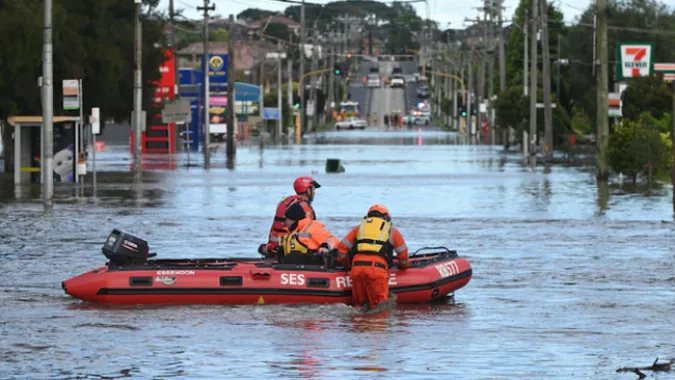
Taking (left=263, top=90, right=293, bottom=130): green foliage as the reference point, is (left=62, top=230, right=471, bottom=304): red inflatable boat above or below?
below

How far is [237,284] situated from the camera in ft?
62.0

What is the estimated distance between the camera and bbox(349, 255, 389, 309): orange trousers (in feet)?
60.0

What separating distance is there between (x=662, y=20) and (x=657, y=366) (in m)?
94.3

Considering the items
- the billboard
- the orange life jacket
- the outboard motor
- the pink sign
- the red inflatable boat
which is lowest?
the red inflatable boat

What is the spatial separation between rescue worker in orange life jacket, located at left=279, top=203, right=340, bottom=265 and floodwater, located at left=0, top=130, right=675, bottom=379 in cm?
84

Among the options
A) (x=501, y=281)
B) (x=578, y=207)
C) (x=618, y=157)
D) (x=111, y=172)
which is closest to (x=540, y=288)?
Answer: (x=501, y=281)

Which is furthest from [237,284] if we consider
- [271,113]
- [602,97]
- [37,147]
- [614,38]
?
[271,113]

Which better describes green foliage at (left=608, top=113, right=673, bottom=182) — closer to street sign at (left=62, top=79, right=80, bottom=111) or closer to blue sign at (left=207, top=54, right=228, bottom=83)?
street sign at (left=62, top=79, right=80, bottom=111)

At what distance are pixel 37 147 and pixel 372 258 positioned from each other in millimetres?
35724

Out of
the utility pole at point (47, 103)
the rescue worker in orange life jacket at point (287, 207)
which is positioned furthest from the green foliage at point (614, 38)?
the rescue worker in orange life jacket at point (287, 207)

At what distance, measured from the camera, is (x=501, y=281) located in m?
22.7

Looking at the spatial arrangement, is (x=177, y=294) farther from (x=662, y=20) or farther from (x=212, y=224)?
(x=662, y=20)

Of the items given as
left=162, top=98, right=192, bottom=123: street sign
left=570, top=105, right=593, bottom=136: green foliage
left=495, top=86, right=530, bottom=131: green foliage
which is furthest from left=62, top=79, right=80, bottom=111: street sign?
left=570, top=105, right=593, bottom=136: green foliage

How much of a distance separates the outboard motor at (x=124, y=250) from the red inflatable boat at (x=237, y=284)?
17mm
